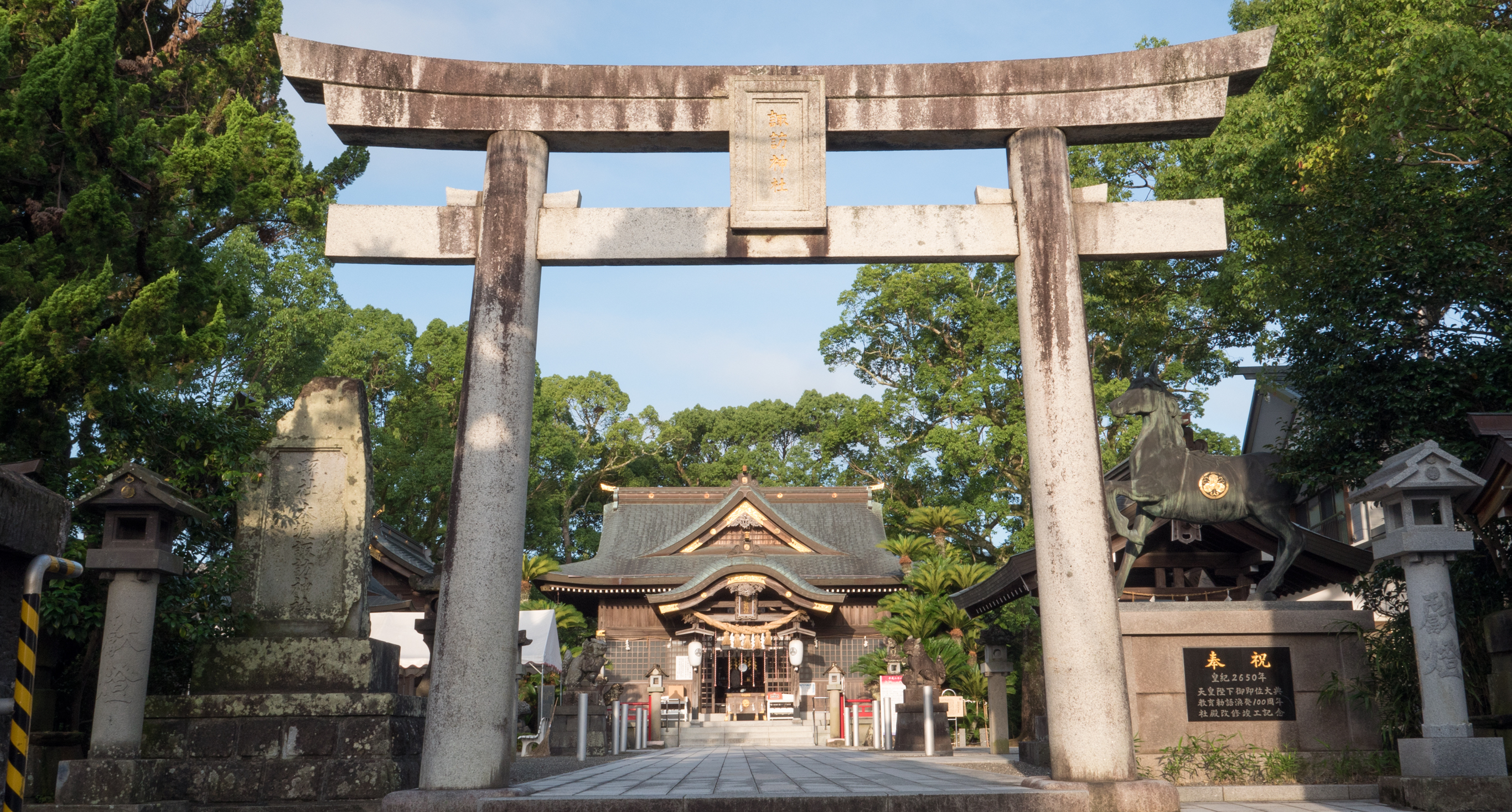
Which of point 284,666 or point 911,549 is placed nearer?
point 284,666

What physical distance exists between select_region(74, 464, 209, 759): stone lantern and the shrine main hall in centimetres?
2027

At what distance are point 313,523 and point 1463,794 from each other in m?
8.78

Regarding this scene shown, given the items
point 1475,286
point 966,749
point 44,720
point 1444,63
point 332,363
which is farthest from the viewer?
point 332,363

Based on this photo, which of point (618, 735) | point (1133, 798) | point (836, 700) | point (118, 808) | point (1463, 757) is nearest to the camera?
point (1133, 798)

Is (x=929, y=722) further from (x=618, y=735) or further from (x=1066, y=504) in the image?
(x=1066, y=504)

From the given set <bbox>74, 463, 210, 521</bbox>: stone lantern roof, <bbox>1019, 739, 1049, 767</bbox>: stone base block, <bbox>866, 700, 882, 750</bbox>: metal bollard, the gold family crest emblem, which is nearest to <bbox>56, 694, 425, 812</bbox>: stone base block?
<bbox>74, 463, 210, 521</bbox>: stone lantern roof

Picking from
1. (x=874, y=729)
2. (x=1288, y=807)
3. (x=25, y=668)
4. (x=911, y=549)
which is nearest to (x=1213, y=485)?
(x=1288, y=807)

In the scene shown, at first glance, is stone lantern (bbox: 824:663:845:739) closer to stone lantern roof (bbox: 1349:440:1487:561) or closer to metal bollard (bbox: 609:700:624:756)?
metal bollard (bbox: 609:700:624:756)

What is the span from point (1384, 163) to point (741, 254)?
9080mm

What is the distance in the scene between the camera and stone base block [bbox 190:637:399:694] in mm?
7449

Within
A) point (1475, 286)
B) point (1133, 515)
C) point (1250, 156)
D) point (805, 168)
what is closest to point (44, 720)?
point (805, 168)

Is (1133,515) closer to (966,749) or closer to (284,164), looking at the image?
(966,749)

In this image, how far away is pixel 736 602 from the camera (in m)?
27.8

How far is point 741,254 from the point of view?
25.1 feet
